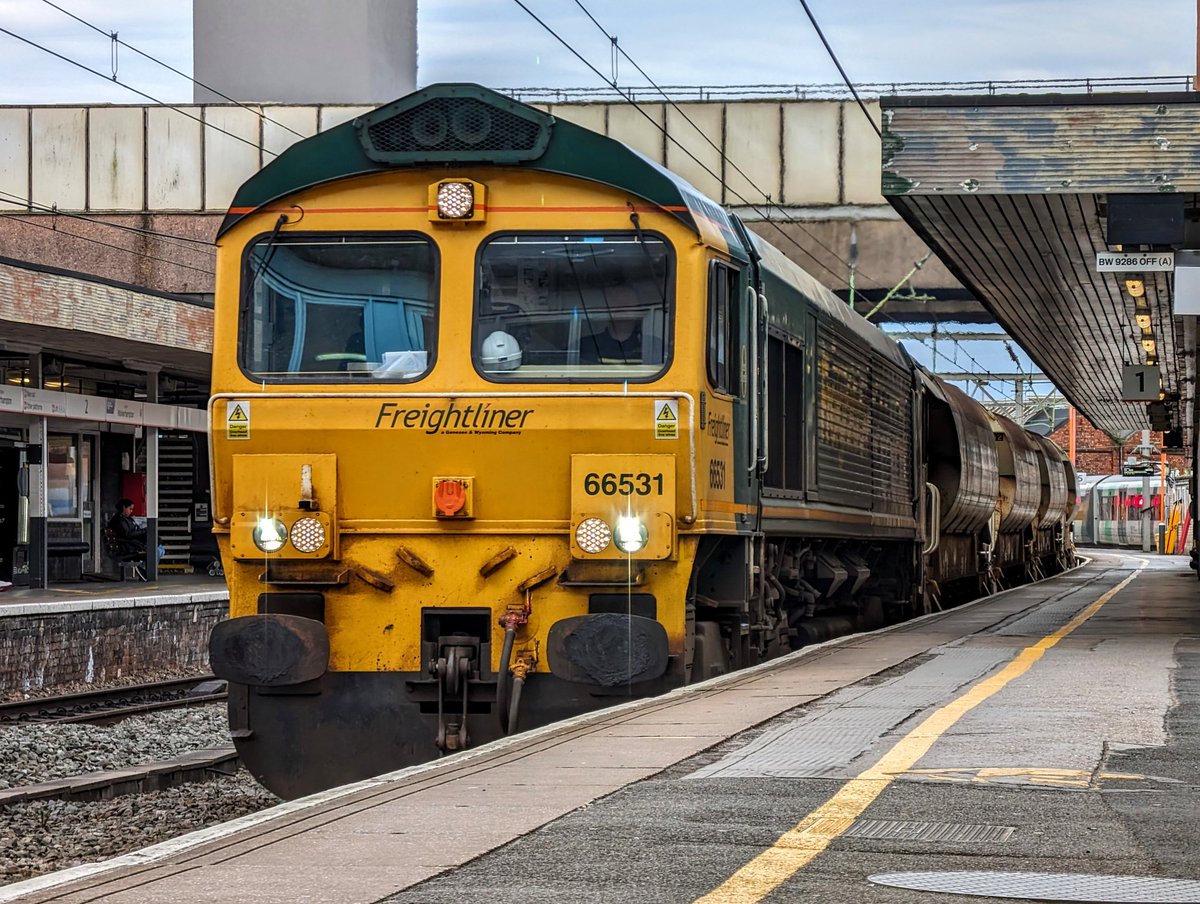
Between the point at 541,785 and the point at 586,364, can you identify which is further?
the point at 586,364

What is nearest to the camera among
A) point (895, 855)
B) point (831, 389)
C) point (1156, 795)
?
point (895, 855)

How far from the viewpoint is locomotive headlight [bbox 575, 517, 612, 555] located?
368 inches

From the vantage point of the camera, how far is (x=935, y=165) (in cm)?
1416

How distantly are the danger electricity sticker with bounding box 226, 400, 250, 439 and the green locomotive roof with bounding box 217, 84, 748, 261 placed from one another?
1023 mm

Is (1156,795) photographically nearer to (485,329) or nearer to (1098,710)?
(1098,710)

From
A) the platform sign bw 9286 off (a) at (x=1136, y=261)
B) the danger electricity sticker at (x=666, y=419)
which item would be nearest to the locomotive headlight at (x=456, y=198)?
the danger electricity sticker at (x=666, y=419)

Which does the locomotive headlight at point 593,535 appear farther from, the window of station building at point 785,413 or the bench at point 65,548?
the bench at point 65,548

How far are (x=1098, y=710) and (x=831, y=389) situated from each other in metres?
5.28

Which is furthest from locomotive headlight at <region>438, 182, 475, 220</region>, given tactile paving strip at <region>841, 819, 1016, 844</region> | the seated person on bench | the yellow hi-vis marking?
the seated person on bench

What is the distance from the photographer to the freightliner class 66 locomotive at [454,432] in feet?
30.9

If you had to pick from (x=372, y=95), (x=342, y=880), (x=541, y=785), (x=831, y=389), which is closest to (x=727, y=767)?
(x=541, y=785)

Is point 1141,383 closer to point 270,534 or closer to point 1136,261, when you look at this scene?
point 1136,261

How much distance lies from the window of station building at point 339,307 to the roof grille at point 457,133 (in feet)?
1.60

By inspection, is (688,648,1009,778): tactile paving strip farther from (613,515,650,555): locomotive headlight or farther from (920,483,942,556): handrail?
(920,483,942,556): handrail
